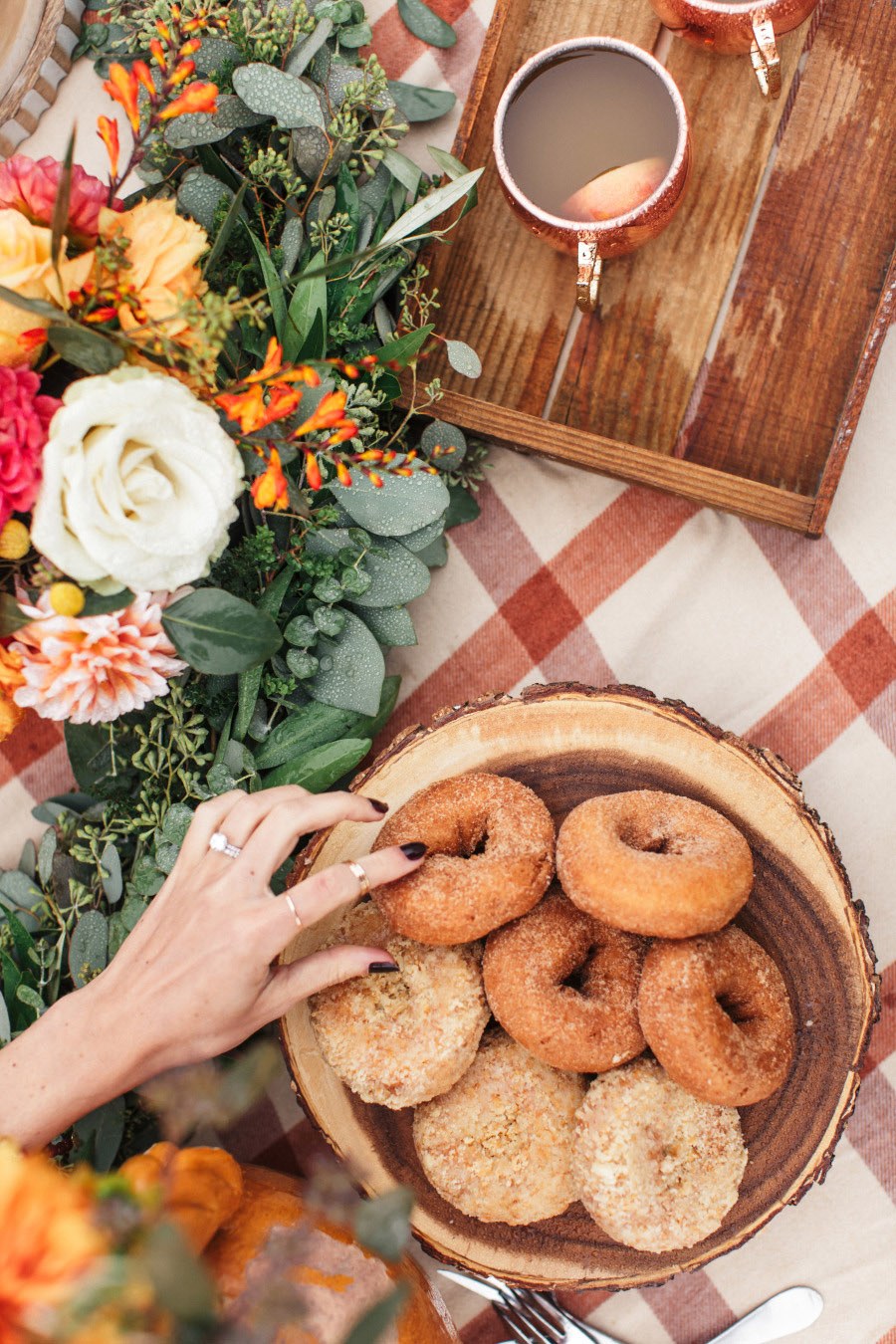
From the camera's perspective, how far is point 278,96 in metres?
0.74

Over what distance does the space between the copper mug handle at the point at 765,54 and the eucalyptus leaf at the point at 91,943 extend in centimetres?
81

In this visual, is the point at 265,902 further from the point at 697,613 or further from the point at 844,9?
the point at 844,9

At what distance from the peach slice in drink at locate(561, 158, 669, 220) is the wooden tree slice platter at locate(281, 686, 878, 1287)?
0.35 meters

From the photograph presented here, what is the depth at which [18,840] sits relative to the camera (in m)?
0.93

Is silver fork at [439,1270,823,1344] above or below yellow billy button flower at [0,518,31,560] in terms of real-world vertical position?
below

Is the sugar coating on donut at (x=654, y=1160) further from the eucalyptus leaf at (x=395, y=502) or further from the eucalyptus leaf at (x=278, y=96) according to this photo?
the eucalyptus leaf at (x=278, y=96)

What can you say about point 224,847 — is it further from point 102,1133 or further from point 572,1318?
point 572,1318

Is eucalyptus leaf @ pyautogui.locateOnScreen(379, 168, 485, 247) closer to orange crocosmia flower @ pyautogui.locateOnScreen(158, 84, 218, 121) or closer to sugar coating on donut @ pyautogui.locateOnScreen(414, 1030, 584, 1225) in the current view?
orange crocosmia flower @ pyautogui.locateOnScreen(158, 84, 218, 121)

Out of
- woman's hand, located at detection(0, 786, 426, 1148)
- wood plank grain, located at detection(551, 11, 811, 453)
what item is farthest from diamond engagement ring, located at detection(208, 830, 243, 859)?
wood plank grain, located at detection(551, 11, 811, 453)

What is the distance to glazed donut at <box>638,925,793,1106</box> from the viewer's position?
2.17 ft

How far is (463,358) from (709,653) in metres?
0.35

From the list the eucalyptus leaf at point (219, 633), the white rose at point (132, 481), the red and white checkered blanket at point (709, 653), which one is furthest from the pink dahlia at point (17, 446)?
the red and white checkered blanket at point (709, 653)

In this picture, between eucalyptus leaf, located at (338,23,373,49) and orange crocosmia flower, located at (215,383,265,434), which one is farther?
eucalyptus leaf, located at (338,23,373,49)

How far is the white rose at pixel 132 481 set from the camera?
511 millimetres
